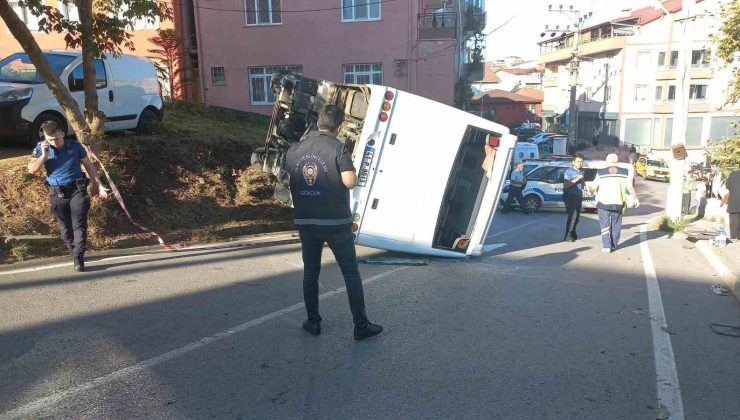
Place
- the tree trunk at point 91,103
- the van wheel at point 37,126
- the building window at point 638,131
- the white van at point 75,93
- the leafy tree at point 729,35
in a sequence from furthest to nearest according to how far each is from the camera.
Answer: the building window at point 638,131
the leafy tree at point 729,35
the van wheel at point 37,126
the white van at point 75,93
the tree trunk at point 91,103

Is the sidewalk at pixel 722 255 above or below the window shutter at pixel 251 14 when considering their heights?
below

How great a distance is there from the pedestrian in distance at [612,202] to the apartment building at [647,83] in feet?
127

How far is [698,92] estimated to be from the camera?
4612 cm

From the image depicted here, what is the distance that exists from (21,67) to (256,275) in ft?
20.9

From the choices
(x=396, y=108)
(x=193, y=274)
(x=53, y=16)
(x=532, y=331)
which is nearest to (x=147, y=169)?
(x=53, y=16)

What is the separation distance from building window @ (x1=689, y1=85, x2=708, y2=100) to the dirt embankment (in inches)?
1798

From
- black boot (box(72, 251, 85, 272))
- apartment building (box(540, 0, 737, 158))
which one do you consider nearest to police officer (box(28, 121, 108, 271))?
black boot (box(72, 251, 85, 272))

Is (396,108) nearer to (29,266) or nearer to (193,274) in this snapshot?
(193,274)

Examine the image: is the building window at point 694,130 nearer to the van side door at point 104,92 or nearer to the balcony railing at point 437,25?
the balcony railing at point 437,25

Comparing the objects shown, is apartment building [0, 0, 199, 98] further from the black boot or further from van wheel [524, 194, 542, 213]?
the black boot

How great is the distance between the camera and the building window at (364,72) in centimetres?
2273

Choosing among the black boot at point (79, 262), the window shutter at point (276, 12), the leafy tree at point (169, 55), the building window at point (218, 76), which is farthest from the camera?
the building window at point (218, 76)

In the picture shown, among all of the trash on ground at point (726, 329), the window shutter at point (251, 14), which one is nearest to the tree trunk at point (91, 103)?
the trash on ground at point (726, 329)

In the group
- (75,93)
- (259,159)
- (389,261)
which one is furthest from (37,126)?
(389,261)
